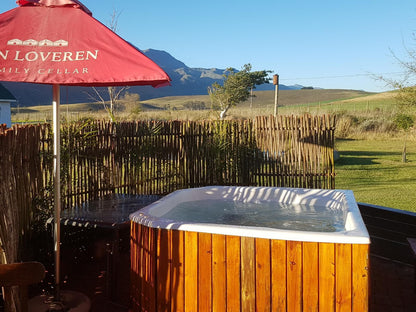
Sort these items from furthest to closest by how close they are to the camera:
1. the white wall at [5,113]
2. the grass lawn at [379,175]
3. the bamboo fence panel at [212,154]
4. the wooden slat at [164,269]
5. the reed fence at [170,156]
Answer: the white wall at [5,113] < the grass lawn at [379,175] < the bamboo fence panel at [212,154] < the reed fence at [170,156] < the wooden slat at [164,269]

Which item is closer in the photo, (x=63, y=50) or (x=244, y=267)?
(x=63, y=50)

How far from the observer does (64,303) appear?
10.7 ft

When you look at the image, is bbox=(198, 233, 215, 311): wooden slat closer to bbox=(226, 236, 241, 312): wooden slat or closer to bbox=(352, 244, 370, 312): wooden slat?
bbox=(226, 236, 241, 312): wooden slat

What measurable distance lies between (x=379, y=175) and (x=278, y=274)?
9220mm

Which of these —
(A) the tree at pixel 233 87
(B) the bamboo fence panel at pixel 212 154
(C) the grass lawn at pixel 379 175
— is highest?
(A) the tree at pixel 233 87

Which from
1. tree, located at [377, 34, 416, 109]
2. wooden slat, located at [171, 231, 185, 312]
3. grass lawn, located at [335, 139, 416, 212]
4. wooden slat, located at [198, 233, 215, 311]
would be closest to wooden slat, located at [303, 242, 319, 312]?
wooden slat, located at [198, 233, 215, 311]

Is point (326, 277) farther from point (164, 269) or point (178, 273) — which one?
point (164, 269)

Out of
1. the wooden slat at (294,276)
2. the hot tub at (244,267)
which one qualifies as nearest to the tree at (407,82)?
the hot tub at (244,267)

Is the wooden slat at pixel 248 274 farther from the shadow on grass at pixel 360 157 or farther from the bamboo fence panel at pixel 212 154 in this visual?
the shadow on grass at pixel 360 157

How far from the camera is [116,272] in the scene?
3623mm

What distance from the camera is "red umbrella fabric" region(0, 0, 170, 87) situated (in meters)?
2.46

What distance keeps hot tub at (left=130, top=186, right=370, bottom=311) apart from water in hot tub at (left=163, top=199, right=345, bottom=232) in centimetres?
104

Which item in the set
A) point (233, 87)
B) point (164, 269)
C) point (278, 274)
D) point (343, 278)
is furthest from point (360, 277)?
point (233, 87)

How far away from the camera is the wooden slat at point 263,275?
2672 mm
